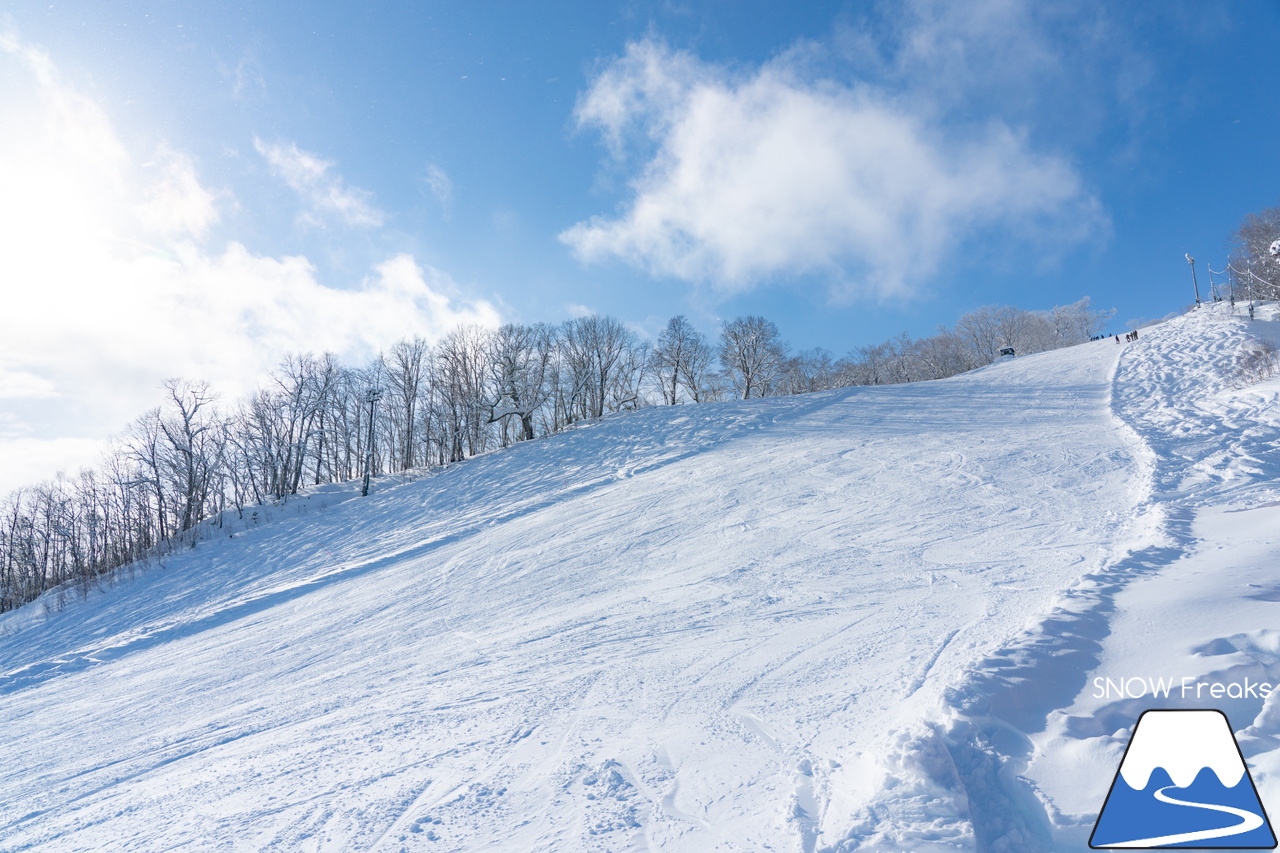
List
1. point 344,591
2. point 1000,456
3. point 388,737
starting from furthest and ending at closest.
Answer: point 1000,456
point 344,591
point 388,737

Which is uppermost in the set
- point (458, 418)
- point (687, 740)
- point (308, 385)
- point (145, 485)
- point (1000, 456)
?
point (308, 385)

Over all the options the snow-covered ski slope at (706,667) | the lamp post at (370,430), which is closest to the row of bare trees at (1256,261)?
the snow-covered ski slope at (706,667)

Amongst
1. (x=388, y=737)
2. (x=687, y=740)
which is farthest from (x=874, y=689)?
(x=388, y=737)

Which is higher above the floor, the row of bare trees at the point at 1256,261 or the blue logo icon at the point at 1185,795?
the row of bare trees at the point at 1256,261

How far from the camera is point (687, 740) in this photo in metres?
4.01

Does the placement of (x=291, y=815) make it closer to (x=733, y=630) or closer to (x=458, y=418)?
(x=733, y=630)

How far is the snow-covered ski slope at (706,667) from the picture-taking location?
320cm

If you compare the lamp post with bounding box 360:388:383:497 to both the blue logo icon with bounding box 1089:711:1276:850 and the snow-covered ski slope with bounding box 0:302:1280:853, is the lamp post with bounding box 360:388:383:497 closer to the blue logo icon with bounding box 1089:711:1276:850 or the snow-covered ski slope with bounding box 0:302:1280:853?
the snow-covered ski slope with bounding box 0:302:1280:853

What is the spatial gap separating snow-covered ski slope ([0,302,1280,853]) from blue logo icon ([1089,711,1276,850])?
119mm

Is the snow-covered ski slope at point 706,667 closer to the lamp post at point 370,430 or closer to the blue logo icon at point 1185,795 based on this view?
the blue logo icon at point 1185,795

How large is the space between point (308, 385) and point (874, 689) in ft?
134

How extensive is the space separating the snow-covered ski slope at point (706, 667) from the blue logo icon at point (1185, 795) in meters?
0.12

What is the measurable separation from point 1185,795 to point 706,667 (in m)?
3.43

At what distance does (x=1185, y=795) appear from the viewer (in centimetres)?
254
